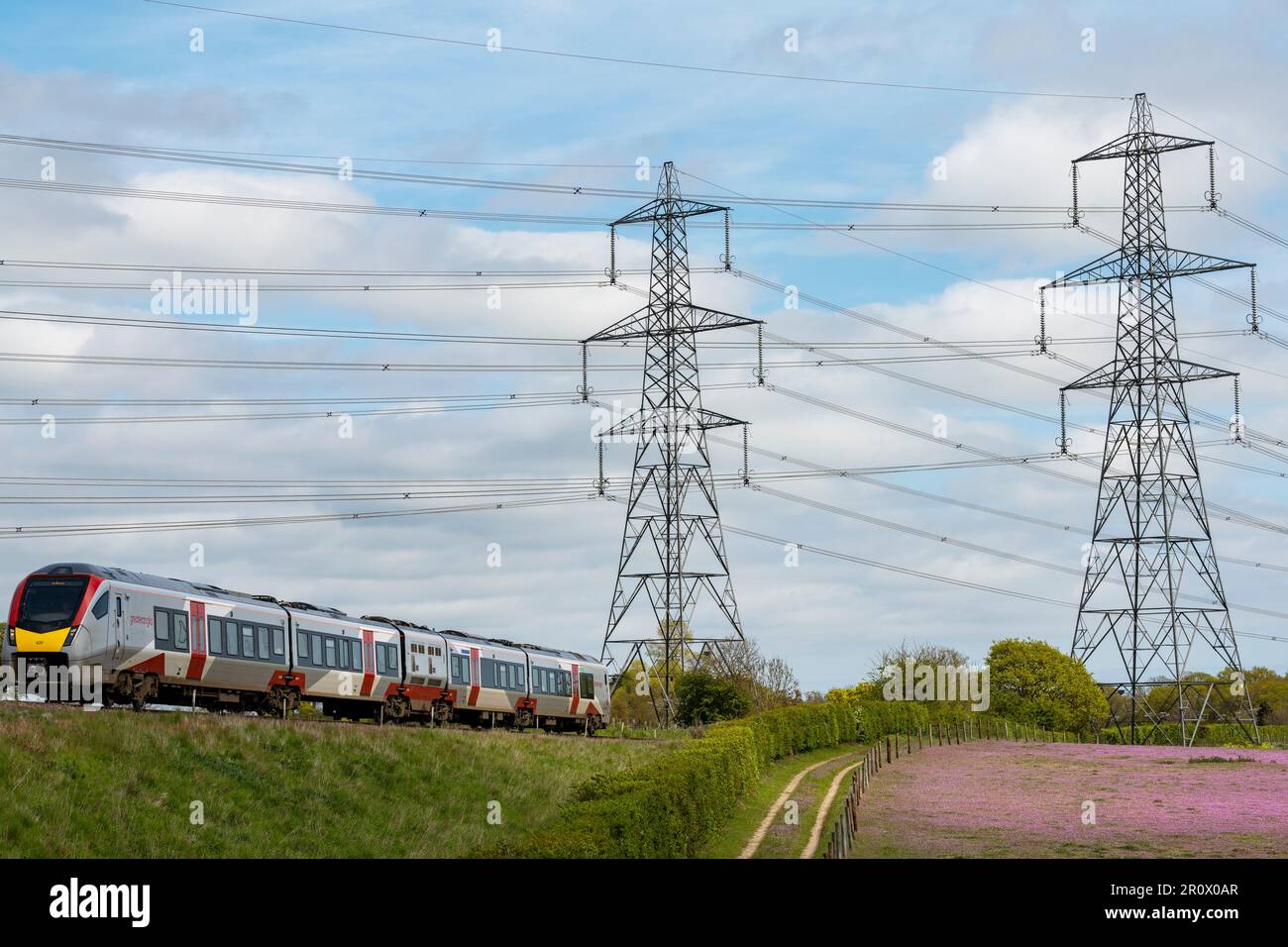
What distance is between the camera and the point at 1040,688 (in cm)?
9088

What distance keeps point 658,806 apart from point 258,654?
18628mm

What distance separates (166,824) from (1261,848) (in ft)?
75.6

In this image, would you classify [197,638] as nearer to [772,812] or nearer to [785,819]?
[772,812]

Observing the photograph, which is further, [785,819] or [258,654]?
[258,654]

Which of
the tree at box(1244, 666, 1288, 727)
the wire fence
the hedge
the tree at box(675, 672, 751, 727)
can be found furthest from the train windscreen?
the tree at box(1244, 666, 1288, 727)

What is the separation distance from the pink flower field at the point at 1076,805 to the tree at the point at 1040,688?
81.4 ft

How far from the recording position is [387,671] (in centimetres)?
5103

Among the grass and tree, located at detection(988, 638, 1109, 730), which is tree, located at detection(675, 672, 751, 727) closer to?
the grass

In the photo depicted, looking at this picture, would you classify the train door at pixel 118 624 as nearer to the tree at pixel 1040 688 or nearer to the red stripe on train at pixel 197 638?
the red stripe on train at pixel 197 638

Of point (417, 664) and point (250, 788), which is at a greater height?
point (417, 664)
